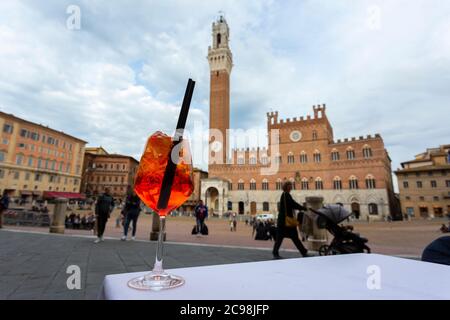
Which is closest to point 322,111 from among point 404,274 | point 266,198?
point 266,198

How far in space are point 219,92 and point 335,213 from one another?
42.5 meters

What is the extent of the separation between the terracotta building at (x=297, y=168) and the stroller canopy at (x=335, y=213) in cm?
3122

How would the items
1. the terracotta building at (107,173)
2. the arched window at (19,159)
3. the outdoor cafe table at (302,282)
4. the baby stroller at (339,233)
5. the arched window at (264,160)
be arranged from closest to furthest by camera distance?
the outdoor cafe table at (302,282) < the baby stroller at (339,233) < the arched window at (19,159) < the arched window at (264,160) < the terracotta building at (107,173)

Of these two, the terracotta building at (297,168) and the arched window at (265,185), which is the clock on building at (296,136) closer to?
the terracotta building at (297,168)

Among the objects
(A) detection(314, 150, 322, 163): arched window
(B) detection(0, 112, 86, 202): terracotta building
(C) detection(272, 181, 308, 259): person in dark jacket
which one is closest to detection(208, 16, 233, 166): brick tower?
(A) detection(314, 150, 322, 163): arched window

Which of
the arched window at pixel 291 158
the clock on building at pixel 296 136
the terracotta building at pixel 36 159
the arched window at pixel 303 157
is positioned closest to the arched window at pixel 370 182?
the arched window at pixel 303 157

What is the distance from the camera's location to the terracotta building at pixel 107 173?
48.1m

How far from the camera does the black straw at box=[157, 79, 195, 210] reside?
0.89 m

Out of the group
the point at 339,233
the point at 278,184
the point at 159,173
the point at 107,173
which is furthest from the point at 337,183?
the point at 107,173

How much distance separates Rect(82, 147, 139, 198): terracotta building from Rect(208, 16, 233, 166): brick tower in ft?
60.9

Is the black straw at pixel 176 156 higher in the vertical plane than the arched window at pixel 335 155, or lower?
lower

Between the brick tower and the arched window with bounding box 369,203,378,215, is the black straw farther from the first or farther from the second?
the brick tower

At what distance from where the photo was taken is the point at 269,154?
39125 mm

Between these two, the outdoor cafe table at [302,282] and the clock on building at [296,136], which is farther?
the clock on building at [296,136]
